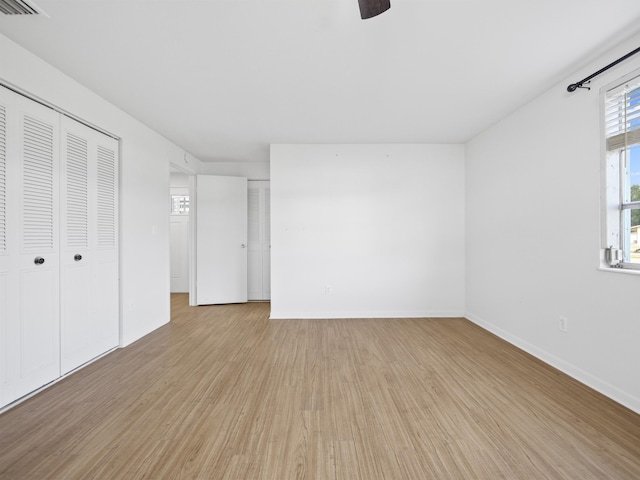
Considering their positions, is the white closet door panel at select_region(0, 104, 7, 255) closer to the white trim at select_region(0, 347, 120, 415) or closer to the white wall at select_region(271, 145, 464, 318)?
the white trim at select_region(0, 347, 120, 415)

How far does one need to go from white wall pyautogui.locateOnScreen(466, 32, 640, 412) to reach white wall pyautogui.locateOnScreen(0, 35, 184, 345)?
4.21 metres

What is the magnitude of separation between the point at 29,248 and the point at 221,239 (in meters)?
2.88

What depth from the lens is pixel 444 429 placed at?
5.69 feet

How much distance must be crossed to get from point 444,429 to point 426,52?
255 cm

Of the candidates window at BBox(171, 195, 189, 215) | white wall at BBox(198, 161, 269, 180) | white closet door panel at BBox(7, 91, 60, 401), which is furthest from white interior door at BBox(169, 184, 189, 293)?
white closet door panel at BBox(7, 91, 60, 401)

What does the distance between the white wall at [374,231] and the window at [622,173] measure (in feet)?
6.72

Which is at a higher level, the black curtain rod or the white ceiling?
the white ceiling

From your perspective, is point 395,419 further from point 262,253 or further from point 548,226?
point 262,253

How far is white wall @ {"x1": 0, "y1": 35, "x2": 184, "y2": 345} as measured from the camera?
2.22 m

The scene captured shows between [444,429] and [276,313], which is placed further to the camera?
[276,313]

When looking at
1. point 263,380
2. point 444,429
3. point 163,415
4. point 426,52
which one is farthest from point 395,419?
point 426,52

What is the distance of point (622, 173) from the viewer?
2.12m

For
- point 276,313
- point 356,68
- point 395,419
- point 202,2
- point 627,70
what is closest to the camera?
point 202,2

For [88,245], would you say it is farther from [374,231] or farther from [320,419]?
[374,231]
